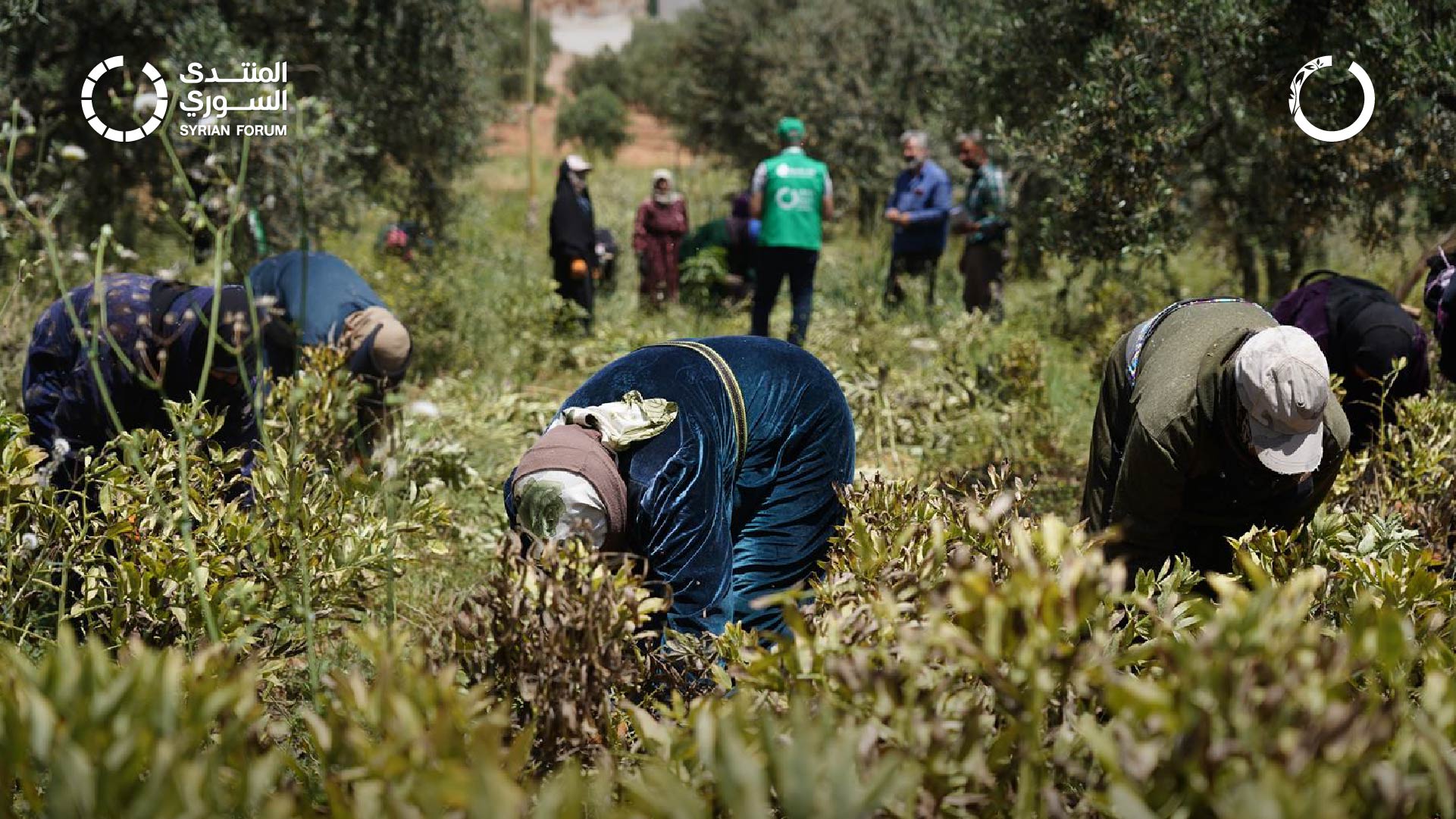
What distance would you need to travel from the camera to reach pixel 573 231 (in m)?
8.41

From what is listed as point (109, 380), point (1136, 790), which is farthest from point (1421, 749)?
point (109, 380)

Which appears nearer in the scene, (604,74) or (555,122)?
(555,122)

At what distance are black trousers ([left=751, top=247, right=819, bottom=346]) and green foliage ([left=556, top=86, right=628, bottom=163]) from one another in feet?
91.4

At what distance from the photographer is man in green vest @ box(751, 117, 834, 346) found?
7.34 m

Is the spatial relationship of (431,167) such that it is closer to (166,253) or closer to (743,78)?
(166,253)

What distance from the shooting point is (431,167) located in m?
9.32

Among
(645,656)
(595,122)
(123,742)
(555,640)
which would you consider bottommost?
(645,656)

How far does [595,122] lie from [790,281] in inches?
1147

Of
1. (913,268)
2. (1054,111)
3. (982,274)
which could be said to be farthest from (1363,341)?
(913,268)

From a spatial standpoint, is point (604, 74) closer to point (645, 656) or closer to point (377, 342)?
point (377, 342)

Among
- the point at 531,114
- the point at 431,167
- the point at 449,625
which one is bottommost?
the point at 449,625

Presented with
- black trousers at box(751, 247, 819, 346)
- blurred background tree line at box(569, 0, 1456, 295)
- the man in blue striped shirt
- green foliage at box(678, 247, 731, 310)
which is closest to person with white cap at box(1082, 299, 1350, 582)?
blurred background tree line at box(569, 0, 1456, 295)

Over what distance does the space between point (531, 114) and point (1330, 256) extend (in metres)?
10.6

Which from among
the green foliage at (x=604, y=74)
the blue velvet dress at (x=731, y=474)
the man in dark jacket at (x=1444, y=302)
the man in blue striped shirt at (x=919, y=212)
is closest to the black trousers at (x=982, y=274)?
the man in blue striped shirt at (x=919, y=212)
